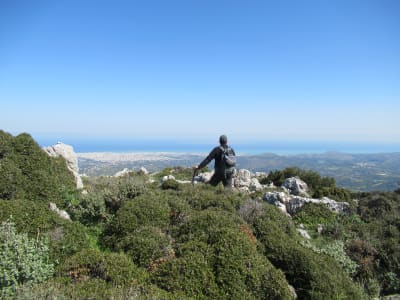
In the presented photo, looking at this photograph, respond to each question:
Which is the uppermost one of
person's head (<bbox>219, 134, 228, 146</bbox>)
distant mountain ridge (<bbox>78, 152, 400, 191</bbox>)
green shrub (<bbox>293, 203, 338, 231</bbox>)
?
person's head (<bbox>219, 134, 228, 146</bbox>)

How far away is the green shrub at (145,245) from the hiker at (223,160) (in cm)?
595

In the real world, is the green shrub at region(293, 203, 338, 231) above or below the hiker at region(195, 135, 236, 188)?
below

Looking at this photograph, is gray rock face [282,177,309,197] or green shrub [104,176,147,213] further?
gray rock face [282,177,309,197]

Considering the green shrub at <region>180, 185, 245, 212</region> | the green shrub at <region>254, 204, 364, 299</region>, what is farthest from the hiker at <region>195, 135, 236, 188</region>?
the green shrub at <region>254, 204, 364, 299</region>

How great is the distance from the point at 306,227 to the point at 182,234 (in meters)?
8.26

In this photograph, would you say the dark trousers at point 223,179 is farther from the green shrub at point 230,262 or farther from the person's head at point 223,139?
the green shrub at point 230,262

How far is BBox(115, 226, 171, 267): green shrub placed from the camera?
5.91 meters

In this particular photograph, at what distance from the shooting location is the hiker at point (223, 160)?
12.1 metres

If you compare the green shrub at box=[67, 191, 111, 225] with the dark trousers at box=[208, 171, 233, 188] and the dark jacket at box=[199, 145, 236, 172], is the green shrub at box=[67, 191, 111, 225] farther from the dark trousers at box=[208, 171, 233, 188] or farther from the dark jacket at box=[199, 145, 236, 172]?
the dark trousers at box=[208, 171, 233, 188]

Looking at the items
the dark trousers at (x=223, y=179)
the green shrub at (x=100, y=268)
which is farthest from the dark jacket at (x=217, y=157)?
the green shrub at (x=100, y=268)

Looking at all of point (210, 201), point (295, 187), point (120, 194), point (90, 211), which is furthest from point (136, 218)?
point (295, 187)

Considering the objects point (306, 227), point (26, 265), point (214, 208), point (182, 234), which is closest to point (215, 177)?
point (214, 208)

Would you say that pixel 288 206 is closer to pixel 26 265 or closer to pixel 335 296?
pixel 335 296

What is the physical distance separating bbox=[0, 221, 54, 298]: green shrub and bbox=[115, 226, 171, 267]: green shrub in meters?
1.61
